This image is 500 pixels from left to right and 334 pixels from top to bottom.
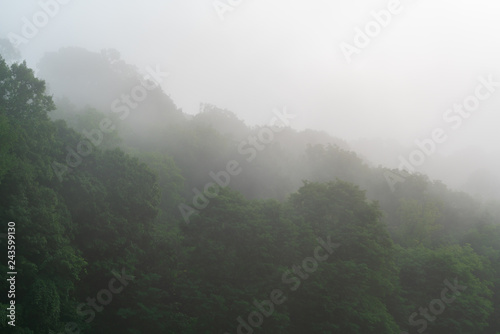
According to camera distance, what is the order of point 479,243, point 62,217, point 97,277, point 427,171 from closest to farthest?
point 62,217, point 97,277, point 479,243, point 427,171

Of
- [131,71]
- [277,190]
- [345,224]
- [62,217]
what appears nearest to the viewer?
[62,217]

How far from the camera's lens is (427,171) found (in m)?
93.8

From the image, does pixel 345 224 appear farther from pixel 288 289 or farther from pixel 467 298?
pixel 467 298

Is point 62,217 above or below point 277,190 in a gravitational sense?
below

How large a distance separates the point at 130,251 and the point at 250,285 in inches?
353

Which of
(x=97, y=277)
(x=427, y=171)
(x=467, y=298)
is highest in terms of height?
(x=427, y=171)

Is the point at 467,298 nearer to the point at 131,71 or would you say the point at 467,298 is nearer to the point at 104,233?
the point at 104,233

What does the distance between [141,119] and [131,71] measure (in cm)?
2360

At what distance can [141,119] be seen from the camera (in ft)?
227

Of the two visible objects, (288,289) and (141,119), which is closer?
(288,289)

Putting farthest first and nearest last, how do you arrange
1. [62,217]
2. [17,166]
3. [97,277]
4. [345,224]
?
[345,224] → [97,277] → [62,217] → [17,166]

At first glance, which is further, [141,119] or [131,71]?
[131,71]

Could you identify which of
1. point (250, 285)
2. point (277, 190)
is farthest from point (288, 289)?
point (277, 190)

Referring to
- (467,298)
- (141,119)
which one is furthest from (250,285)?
(141,119)
